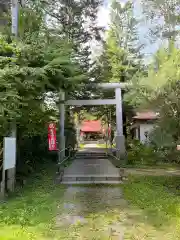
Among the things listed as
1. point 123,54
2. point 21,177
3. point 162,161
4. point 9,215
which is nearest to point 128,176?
point 21,177

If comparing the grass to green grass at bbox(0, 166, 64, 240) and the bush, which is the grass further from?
the bush

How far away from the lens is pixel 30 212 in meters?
6.64

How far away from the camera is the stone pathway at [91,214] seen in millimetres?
5262

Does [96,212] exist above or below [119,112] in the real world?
below

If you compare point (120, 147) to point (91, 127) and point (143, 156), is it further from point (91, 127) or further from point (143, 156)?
point (91, 127)

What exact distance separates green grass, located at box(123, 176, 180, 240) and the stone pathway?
0.96ft

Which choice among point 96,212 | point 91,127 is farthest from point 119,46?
point 91,127

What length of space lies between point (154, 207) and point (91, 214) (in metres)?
1.57

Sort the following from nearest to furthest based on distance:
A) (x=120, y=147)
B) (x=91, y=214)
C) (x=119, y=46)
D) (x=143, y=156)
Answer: (x=91, y=214), (x=143, y=156), (x=120, y=147), (x=119, y=46)

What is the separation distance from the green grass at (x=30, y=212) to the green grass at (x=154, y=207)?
1599mm

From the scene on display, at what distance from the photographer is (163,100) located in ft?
29.8

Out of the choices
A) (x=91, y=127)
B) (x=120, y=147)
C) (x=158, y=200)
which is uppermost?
(x=91, y=127)

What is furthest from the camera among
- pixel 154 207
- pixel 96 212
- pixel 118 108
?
pixel 118 108

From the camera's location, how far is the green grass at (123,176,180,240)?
534cm
